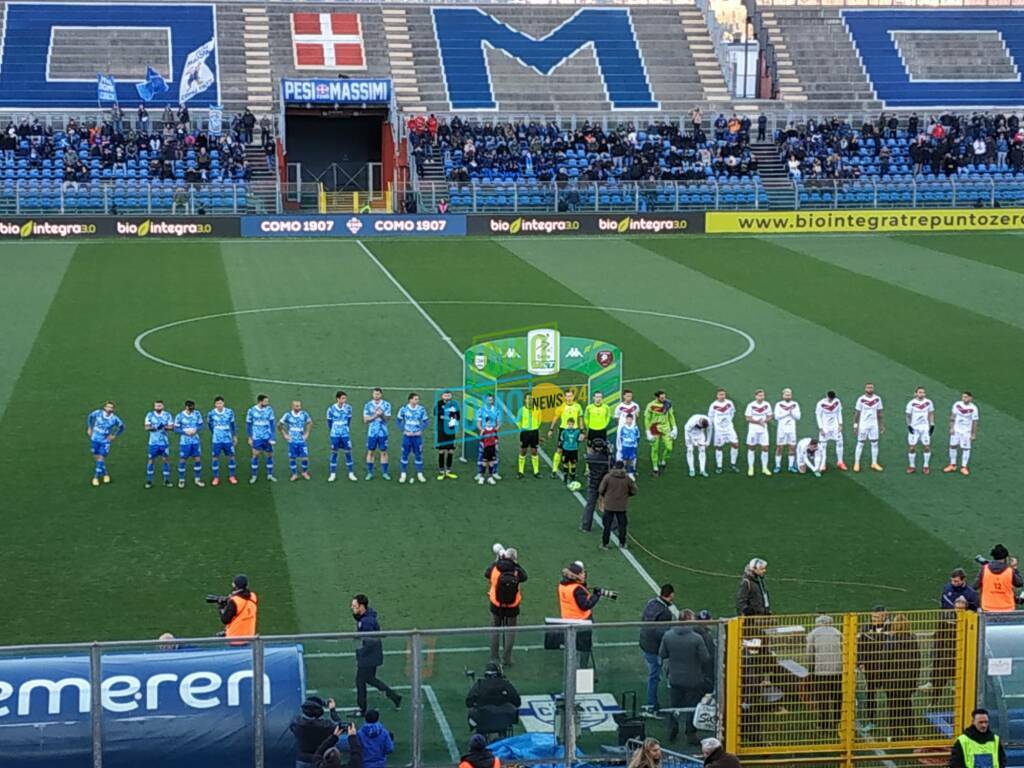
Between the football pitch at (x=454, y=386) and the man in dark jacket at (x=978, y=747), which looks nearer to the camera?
the man in dark jacket at (x=978, y=747)

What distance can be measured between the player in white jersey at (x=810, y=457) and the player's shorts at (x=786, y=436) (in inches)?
5.9

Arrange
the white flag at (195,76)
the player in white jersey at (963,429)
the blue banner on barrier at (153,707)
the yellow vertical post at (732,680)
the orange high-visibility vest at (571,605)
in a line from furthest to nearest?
1. the white flag at (195,76)
2. the player in white jersey at (963,429)
3. the orange high-visibility vest at (571,605)
4. the yellow vertical post at (732,680)
5. the blue banner on barrier at (153,707)

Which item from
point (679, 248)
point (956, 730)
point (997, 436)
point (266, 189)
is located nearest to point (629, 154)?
point (679, 248)

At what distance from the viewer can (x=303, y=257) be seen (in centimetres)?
4609

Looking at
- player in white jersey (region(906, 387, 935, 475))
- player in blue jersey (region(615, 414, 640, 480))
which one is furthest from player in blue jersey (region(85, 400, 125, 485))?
player in white jersey (region(906, 387, 935, 475))

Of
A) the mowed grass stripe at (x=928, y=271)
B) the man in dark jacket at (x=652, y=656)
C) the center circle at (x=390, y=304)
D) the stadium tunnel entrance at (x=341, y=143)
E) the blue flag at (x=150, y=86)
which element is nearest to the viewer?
the man in dark jacket at (x=652, y=656)

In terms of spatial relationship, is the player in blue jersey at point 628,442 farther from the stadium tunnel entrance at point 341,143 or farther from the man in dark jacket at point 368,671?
the stadium tunnel entrance at point 341,143

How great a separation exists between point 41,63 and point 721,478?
46.6 meters

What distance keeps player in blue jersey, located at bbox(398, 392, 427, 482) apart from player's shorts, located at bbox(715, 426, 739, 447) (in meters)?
4.41

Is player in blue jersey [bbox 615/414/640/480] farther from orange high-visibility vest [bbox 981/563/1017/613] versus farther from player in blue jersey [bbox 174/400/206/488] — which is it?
orange high-visibility vest [bbox 981/563/1017/613]

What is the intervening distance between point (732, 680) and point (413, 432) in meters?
10.2

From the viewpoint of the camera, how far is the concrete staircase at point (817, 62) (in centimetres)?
6631

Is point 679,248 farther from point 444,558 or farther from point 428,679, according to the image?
point 428,679

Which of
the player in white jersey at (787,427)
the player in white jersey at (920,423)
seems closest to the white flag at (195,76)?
the player in white jersey at (787,427)
